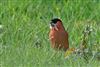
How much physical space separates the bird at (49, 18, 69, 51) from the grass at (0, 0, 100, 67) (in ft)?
0.37

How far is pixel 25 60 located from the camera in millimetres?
6902

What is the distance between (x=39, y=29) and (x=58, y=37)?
3.02ft

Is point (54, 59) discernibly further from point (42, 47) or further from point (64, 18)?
point (64, 18)

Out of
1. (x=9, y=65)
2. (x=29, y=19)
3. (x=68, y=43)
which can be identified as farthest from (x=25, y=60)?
(x=29, y=19)

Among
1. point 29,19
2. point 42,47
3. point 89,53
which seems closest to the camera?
point 89,53

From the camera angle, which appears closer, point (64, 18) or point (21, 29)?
point (21, 29)

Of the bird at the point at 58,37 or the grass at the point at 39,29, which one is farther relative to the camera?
the bird at the point at 58,37

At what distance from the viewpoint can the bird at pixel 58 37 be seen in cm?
815

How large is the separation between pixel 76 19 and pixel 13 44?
2085 mm

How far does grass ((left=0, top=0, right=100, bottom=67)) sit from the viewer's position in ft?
22.8

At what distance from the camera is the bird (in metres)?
8.15

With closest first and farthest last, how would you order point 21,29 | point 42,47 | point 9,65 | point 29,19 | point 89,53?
point 9,65 < point 89,53 < point 42,47 < point 21,29 < point 29,19

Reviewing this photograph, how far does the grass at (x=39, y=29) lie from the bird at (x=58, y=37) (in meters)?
0.11

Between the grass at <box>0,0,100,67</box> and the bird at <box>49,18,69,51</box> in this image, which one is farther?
the bird at <box>49,18,69,51</box>
